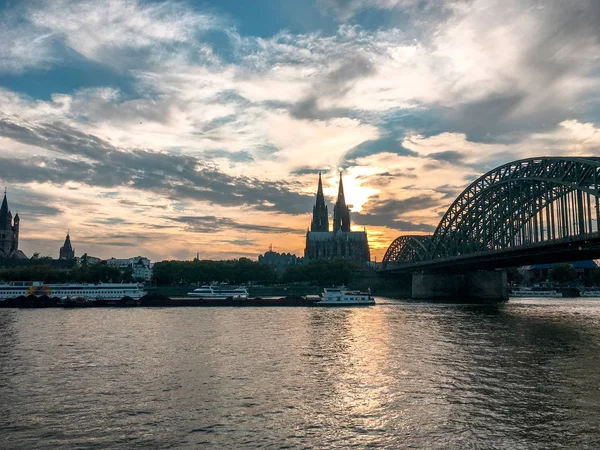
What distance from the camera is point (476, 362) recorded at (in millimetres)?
36719

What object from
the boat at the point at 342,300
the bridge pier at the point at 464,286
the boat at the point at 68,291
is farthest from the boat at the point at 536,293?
the boat at the point at 68,291

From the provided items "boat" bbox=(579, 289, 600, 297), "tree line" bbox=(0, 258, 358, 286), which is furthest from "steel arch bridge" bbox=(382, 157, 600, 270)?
"boat" bbox=(579, 289, 600, 297)

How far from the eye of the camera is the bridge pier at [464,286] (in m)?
134

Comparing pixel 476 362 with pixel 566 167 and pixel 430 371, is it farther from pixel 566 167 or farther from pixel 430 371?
pixel 566 167

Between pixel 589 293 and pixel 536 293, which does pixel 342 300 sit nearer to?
pixel 536 293

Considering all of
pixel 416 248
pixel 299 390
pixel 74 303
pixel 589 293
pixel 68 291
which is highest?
pixel 416 248

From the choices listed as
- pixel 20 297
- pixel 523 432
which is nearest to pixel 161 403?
pixel 523 432

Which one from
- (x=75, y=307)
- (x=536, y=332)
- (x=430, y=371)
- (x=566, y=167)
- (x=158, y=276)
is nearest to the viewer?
(x=430, y=371)

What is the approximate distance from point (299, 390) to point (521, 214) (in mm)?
82397

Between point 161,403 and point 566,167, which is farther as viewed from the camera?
point 566,167

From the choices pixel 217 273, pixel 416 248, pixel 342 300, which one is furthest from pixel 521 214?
pixel 217 273

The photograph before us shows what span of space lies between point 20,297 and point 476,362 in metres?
89.9

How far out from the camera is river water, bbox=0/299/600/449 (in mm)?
20953

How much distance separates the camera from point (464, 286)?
5463 inches
